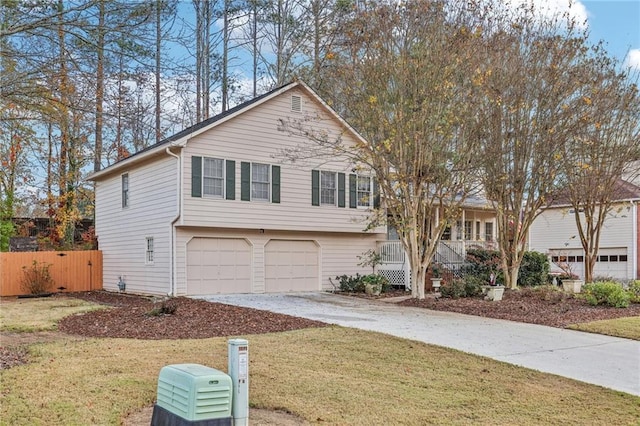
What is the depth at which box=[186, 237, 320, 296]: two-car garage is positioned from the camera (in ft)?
59.8

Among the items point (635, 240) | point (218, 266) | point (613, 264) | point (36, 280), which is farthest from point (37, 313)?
point (613, 264)

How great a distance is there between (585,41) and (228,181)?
1135cm

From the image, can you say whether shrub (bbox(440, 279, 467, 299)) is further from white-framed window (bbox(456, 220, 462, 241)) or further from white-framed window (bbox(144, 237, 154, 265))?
white-framed window (bbox(144, 237, 154, 265))

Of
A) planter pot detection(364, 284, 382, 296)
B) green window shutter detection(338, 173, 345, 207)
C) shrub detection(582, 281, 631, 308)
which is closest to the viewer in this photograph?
shrub detection(582, 281, 631, 308)

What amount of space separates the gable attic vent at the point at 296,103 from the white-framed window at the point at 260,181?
2.20 m

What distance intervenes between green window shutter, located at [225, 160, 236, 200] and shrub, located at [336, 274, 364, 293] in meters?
5.10

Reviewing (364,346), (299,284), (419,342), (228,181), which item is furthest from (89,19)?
(299,284)

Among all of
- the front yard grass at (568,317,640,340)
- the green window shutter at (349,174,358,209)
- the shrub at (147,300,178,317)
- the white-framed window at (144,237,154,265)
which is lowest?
the front yard grass at (568,317,640,340)

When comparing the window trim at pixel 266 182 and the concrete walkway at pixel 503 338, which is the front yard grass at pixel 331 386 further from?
the window trim at pixel 266 182

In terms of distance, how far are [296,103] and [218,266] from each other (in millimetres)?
5983

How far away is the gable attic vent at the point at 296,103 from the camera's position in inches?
776

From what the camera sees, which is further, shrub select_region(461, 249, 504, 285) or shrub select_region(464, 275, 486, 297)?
shrub select_region(461, 249, 504, 285)

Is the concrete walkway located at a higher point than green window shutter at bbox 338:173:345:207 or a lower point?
lower

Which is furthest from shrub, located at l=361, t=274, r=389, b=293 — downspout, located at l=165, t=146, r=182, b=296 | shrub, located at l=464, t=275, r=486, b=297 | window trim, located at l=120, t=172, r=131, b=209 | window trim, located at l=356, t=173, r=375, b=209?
window trim, located at l=120, t=172, r=131, b=209
